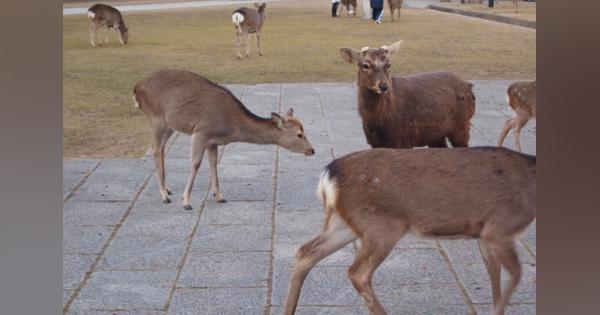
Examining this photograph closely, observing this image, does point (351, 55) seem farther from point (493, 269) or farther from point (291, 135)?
point (493, 269)

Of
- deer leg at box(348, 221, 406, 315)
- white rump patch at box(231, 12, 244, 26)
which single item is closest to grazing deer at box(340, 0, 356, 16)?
white rump patch at box(231, 12, 244, 26)

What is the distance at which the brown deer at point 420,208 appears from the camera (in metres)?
3.09

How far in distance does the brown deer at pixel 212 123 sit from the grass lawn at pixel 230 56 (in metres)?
1.68

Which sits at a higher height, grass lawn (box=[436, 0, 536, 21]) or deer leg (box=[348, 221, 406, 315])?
grass lawn (box=[436, 0, 536, 21])

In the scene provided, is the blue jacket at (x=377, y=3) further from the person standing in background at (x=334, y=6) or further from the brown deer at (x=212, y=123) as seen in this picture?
the brown deer at (x=212, y=123)

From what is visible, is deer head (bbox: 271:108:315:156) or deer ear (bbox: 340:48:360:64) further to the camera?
deer head (bbox: 271:108:315:156)

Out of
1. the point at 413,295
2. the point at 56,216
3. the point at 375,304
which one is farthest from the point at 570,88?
the point at 413,295

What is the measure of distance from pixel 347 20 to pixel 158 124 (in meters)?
19.6

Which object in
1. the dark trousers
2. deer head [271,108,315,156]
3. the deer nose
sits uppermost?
the dark trousers

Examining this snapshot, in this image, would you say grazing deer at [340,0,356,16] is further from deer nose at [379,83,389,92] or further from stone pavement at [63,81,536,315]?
deer nose at [379,83,389,92]

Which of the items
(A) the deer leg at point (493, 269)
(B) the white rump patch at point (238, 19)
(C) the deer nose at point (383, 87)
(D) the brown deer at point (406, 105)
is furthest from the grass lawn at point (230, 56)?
(A) the deer leg at point (493, 269)

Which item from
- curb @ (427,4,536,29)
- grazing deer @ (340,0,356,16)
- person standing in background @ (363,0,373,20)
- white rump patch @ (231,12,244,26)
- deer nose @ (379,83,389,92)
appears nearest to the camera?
deer nose @ (379,83,389,92)

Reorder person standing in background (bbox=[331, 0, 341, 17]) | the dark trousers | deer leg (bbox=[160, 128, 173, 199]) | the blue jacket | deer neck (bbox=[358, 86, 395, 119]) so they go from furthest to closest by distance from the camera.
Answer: person standing in background (bbox=[331, 0, 341, 17]) → the dark trousers → the blue jacket → deer leg (bbox=[160, 128, 173, 199]) → deer neck (bbox=[358, 86, 395, 119])

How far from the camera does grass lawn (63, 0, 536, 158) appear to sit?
357 inches
